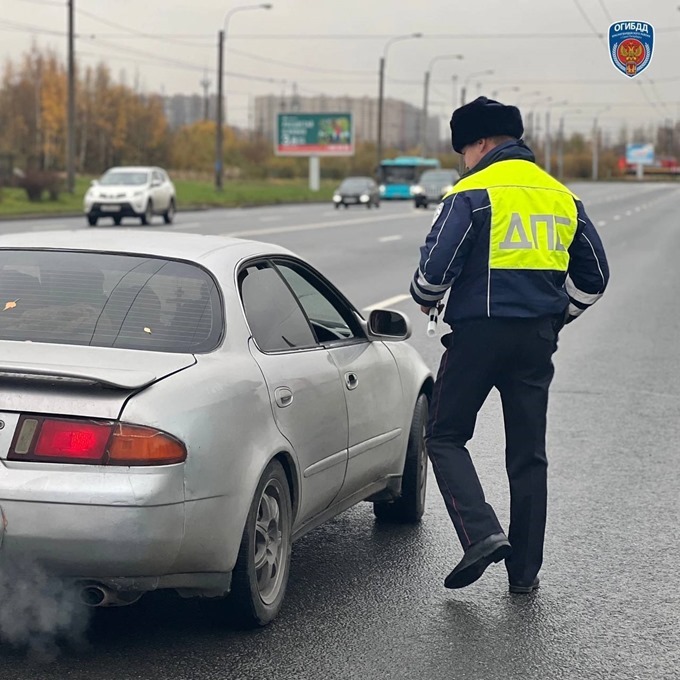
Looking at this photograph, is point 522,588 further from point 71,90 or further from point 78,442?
point 71,90

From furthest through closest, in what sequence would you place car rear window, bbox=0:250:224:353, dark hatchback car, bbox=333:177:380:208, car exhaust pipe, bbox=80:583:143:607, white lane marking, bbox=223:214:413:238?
dark hatchback car, bbox=333:177:380:208, white lane marking, bbox=223:214:413:238, car rear window, bbox=0:250:224:353, car exhaust pipe, bbox=80:583:143:607

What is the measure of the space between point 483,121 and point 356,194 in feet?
184

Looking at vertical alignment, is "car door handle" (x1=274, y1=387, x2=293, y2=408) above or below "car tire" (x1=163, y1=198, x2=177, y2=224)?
above

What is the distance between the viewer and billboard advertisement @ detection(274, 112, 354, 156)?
9588cm

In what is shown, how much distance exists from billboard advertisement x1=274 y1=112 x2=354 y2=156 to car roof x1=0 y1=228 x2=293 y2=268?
91.1 metres

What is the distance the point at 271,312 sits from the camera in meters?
5.10

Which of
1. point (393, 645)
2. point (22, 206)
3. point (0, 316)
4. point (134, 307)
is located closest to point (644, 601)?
point (393, 645)

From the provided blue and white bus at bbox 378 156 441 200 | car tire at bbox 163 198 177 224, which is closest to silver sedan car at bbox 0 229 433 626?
car tire at bbox 163 198 177 224

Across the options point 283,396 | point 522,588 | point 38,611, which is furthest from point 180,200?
point 38,611

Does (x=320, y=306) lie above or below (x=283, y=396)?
above

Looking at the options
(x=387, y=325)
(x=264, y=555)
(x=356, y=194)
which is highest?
(x=387, y=325)

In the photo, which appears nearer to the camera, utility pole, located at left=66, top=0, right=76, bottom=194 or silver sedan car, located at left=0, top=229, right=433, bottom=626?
silver sedan car, located at left=0, top=229, right=433, bottom=626

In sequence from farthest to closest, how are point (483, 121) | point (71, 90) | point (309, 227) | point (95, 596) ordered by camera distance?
point (71, 90) → point (309, 227) → point (483, 121) → point (95, 596)

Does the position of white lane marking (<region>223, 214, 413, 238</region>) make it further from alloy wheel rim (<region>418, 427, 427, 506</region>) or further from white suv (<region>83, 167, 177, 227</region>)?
alloy wheel rim (<region>418, 427, 427, 506</region>)
